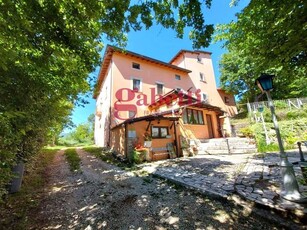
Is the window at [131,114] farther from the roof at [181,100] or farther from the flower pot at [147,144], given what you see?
the flower pot at [147,144]

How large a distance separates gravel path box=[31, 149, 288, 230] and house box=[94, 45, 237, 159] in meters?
4.15

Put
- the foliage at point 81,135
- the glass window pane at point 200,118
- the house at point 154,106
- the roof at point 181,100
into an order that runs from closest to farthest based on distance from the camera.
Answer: the house at point 154,106 → the roof at point 181,100 → the glass window pane at point 200,118 → the foliage at point 81,135

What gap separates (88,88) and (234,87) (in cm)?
2000

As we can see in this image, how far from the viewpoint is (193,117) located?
1325cm

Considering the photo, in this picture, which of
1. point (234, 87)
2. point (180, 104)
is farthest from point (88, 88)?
point (234, 87)

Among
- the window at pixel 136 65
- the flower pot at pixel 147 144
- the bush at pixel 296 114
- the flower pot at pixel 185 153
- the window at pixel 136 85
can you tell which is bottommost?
the flower pot at pixel 185 153

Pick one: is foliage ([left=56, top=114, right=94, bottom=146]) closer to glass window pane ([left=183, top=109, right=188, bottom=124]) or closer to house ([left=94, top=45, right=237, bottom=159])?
house ([left=94, top=45, right=237, bottom=159])

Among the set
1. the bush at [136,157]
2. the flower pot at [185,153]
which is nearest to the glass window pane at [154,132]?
the bush at [136,157]

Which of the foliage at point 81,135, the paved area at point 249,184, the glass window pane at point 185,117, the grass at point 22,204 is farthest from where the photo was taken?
the foliage at point 81,135

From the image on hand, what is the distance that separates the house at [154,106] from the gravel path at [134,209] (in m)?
4.15

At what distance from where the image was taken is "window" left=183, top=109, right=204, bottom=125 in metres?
12.6

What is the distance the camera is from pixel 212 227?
291 cm

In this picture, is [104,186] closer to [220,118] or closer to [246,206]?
[246,206]

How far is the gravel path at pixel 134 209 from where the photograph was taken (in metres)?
3.10
